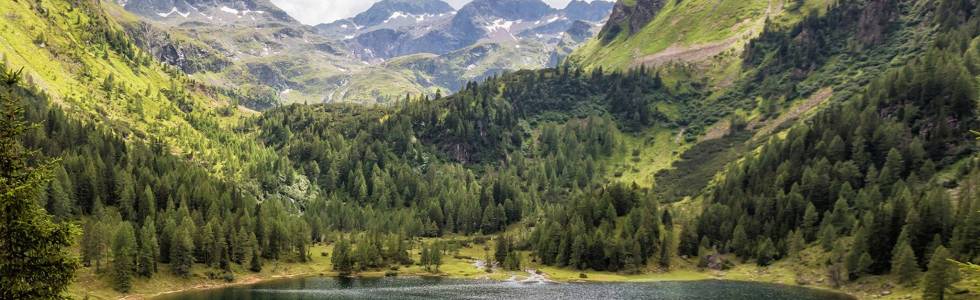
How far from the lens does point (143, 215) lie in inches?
7013

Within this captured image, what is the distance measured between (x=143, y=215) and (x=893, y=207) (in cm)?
19040

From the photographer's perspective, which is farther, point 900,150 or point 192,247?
point 900,150

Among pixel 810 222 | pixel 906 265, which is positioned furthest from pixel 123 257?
pixel 810 222

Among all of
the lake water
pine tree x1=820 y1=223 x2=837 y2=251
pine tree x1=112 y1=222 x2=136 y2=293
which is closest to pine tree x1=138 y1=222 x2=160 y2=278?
pine tree x1=112 y1=222 x2=136 y2=293

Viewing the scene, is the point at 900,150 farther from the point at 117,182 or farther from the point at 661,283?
the point at 117,182

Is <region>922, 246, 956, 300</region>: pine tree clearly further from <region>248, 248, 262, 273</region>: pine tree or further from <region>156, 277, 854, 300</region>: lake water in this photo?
<region>248, 248, 262, 273</region>: pine tree

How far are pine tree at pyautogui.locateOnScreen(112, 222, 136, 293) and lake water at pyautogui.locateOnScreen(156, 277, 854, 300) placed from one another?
372 inches

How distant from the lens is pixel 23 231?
2869 cm

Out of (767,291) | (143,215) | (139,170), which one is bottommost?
(767,291)

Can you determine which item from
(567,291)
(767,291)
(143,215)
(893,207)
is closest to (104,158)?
(143,215)

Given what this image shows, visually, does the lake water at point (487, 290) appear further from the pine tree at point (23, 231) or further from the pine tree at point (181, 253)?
the pine tree at point (23, 231)

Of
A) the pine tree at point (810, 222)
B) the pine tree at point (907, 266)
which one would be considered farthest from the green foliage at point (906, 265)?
the pine tree at point (810, 222)

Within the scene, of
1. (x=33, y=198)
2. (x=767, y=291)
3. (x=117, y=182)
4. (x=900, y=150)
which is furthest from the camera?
(x=900, y=150)

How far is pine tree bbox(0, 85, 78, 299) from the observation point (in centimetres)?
2831
